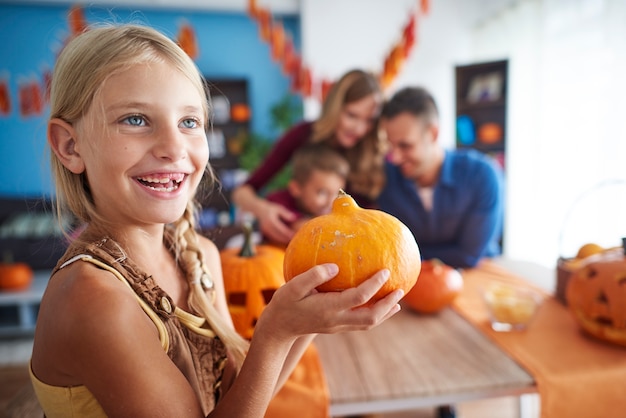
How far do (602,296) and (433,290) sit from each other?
46 cm

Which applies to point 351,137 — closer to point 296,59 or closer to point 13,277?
point 296,59

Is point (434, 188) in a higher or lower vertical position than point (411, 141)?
lower

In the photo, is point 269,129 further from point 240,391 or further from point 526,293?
point 240,391

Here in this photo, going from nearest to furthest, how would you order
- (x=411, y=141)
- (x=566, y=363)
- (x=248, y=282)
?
(x=566, y=363) < (x=248, y=282) < (x=411, y=141)

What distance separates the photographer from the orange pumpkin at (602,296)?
1112mm

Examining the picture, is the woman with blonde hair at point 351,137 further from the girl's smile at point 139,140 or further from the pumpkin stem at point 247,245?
the girl's smile at point 139,140

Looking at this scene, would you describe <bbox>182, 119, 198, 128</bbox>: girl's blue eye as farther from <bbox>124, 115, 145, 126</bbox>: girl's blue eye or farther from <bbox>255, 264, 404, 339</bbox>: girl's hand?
<bbox>255, 264, 404, 339</bbox>: girl's hand

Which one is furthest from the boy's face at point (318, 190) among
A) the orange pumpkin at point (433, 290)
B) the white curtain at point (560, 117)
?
the white curtain at point (560, 117)

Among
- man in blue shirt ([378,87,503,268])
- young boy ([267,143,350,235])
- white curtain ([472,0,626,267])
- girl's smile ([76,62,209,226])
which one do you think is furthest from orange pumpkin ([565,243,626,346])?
white curtain ([472,0,626,267])

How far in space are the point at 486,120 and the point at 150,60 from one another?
490 cm

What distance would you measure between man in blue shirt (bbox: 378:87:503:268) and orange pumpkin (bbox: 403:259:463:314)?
1.67 ft

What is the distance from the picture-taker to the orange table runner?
3.29 ft

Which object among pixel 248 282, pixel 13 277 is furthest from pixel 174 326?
pixel 13 277

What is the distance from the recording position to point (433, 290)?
4.43 ft
